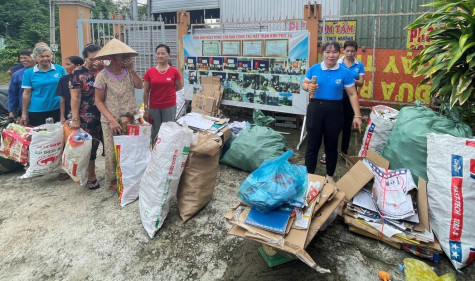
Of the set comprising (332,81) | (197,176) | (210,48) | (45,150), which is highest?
(210,48)

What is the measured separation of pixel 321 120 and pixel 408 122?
31.3 inches

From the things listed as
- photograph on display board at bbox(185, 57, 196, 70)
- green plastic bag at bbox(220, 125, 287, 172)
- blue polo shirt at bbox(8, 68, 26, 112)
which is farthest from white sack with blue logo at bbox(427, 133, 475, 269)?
blue polo shirt at bbox(8, 68, 26, 112)

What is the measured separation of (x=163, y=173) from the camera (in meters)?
2.75

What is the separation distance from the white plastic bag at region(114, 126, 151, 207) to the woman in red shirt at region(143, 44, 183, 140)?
883mm

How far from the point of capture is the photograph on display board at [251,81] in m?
5.42

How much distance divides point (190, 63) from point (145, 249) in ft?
14.2

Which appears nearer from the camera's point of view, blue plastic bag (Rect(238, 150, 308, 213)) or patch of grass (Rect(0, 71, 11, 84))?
blue plastic bag (Rect(238, 150, 308, 213))

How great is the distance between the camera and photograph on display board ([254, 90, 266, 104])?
541 centimetres

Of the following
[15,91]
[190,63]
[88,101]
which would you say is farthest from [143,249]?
[190,63]

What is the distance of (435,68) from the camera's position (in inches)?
104

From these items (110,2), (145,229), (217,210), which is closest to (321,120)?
(217,210)

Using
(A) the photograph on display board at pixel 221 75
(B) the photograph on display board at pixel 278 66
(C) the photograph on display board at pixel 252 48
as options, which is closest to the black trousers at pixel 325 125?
(B) the photograph on display board at pixel 278 66

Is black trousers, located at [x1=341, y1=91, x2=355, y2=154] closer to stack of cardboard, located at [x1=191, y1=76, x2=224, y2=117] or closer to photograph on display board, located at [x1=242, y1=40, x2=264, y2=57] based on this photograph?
photograph on display board, located at [x1=242, y1=40, x2=264, y2=57]

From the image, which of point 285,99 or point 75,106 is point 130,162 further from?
point 285,99
